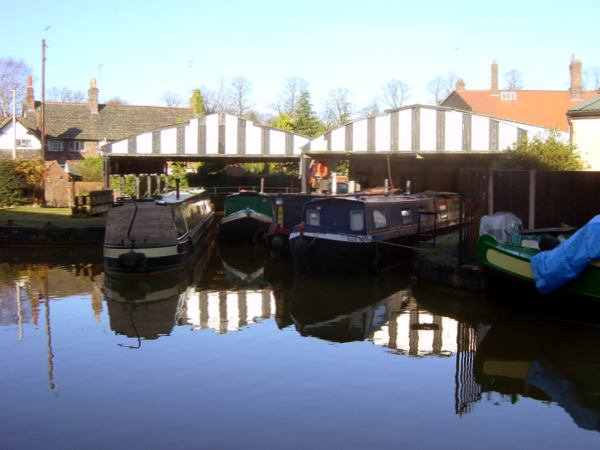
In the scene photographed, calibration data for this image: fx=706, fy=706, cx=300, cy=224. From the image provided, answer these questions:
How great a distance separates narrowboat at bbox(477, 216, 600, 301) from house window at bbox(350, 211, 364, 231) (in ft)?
14.3

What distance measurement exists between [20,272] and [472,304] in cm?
1200

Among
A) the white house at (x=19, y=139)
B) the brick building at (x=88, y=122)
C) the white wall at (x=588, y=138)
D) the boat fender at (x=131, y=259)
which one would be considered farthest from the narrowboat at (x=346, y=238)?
the white house at (x=19, y=139)

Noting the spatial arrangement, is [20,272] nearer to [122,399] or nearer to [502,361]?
[122,399]

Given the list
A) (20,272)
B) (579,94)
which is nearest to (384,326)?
(20,272)

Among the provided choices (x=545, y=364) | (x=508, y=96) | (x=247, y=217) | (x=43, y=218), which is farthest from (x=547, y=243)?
(x=508, y=96)

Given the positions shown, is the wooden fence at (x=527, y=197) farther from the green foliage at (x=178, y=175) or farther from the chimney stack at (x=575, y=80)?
the chimney stack at (x=575, y=80)

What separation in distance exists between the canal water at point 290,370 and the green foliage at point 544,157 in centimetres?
539

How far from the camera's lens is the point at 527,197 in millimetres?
16000

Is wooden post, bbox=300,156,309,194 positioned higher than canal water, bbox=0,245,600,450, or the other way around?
wooden post, bbox=300,156,309,194

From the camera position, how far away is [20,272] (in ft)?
62.4

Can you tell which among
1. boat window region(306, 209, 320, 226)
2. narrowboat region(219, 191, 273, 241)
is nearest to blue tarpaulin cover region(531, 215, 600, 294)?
boat window region(306, 209, 320, 226)

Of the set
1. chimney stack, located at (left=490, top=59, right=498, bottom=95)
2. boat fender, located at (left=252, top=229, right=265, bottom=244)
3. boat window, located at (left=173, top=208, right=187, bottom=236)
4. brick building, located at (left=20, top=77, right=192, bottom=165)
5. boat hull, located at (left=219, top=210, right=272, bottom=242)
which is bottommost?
boat fender, located at (left=252, top=229, right=265, bottom=244)

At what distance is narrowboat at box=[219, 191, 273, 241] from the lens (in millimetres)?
26078

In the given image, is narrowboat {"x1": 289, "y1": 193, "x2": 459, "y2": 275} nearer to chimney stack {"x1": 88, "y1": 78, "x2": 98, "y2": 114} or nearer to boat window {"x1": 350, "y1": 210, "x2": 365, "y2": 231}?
boat window {"x1": 350, "y1": 210, "x2": 365, "y2": 231}
